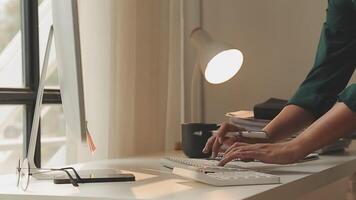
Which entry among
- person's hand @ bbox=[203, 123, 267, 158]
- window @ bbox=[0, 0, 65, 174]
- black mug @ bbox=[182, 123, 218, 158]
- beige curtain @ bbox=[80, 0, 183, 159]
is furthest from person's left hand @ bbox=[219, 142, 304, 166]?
window @ bbox=[0, 0, 65, 174]

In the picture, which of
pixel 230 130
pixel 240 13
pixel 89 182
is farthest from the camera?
pixel 240 13

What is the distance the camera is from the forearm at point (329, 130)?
1.11m

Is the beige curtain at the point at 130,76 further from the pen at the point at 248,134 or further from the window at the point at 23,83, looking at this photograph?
the pen at the point at 248,134

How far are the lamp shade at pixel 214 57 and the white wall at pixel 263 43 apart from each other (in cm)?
30

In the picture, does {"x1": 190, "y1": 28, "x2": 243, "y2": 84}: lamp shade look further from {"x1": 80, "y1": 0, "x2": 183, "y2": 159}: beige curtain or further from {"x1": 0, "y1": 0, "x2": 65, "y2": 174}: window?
{"x1": 0, "y1": 0, "x2": 65, "y2": 174}: window

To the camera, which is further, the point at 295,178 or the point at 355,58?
the point at 355,58

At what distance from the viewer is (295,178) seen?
1.02 m

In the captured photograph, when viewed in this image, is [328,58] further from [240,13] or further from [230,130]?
[240,13]

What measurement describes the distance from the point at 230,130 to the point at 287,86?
0.65m

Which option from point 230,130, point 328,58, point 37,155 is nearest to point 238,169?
point 230,130

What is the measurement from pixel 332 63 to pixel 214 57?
0.33 metres

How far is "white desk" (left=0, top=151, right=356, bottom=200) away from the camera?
0.84m

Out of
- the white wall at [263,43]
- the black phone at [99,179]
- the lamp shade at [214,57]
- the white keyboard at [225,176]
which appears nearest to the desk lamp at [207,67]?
the lamp shade at [214,57]

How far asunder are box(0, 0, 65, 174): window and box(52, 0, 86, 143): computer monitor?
53cm
